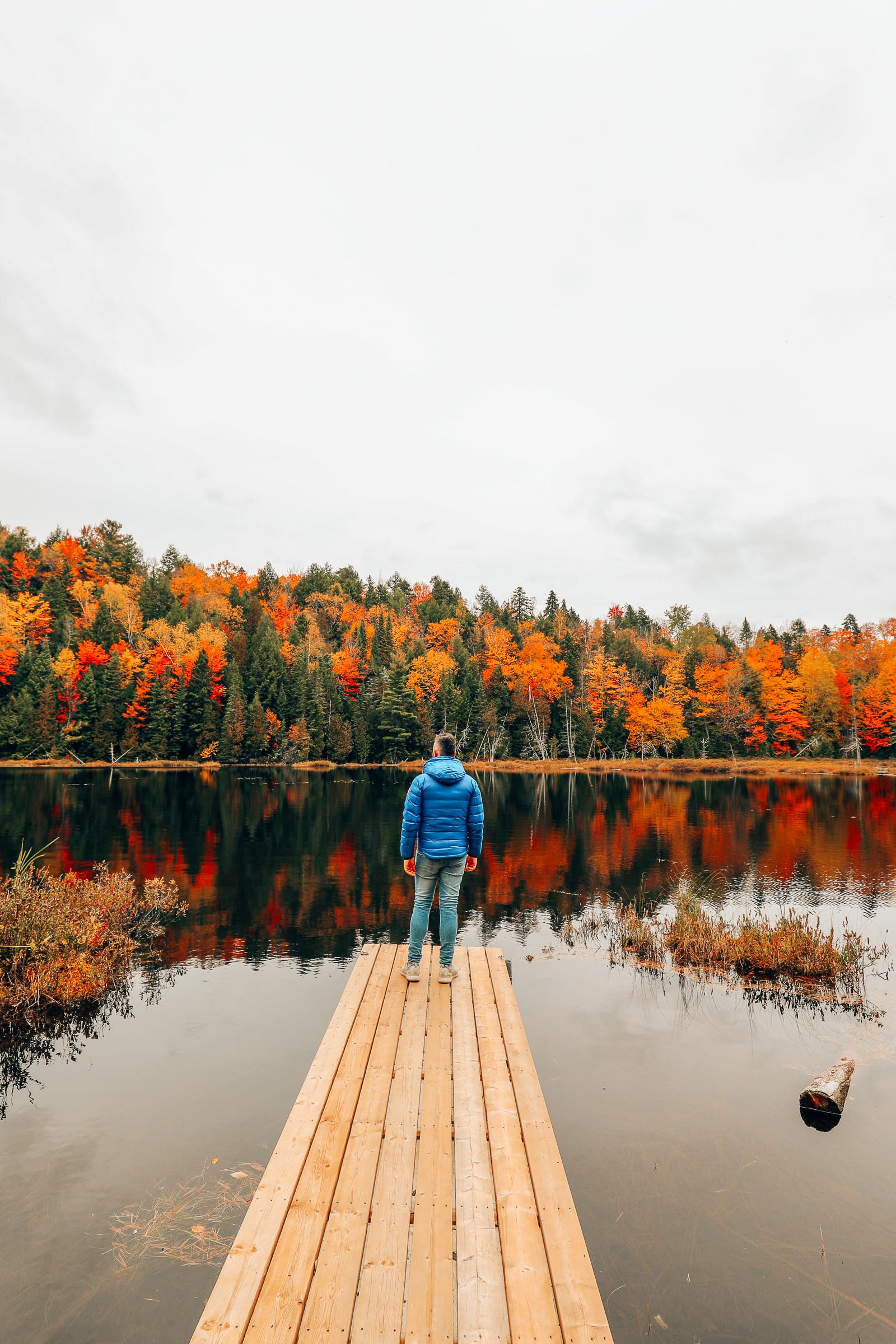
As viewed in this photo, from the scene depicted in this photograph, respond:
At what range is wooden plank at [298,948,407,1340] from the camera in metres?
3.04

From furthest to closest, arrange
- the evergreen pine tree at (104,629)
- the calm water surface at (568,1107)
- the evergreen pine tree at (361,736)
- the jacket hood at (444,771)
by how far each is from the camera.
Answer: the evergreen pine tree at (361,736) < the evergreen pine tree at (104,629) < the jacket hood at (444,771) < the calm water surface at (568,1107)

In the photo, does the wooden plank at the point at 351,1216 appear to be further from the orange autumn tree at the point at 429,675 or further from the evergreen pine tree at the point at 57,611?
the evergreen pine tree at the point at 57,611

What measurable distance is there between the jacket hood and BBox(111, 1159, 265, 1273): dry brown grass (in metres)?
3.69

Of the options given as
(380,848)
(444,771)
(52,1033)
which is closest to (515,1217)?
(444,771)

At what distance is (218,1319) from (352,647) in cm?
7972

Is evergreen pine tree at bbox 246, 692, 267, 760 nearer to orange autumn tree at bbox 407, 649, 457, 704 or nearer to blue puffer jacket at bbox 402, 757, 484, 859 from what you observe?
orange autumn tree at bbox 407, 649, 457, 704

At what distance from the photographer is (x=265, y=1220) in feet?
12.0

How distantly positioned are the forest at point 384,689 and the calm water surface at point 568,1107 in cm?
5253

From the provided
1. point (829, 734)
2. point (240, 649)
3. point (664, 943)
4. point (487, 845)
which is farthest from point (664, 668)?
point (664, 943)

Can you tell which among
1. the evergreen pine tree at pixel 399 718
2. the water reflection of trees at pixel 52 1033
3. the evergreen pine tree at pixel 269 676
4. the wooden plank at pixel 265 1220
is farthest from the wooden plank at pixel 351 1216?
the evergreen pine tree at pixel 269 676

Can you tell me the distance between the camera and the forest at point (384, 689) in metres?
66.4

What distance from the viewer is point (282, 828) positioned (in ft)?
84.8

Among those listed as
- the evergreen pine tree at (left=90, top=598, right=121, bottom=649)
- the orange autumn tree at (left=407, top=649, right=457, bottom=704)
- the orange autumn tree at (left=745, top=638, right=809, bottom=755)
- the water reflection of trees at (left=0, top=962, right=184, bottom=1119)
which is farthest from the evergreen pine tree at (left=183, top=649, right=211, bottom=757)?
the water reflection of trees at (left=0, top=962, right=184, bottom=1119)

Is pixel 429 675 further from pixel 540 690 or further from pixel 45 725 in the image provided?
pixel 45 725
